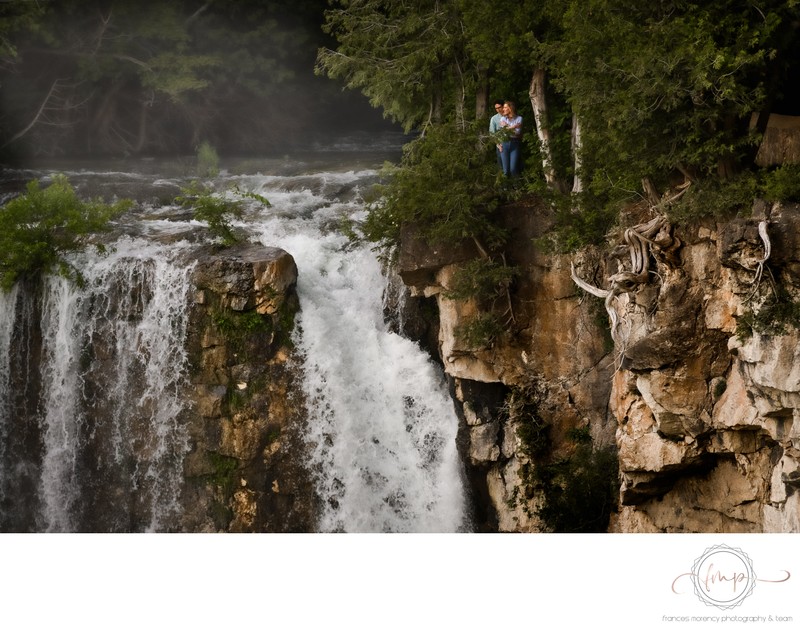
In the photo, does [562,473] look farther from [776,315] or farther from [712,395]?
[776,315]

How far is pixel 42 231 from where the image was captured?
30.8 ft

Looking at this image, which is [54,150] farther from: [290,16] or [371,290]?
[371,290]

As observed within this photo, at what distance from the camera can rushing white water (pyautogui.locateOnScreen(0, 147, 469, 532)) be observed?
29.9 feet

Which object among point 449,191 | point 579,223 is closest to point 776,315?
point 579,223

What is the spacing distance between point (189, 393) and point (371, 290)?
1998 mm

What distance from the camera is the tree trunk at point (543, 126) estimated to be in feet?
28.0

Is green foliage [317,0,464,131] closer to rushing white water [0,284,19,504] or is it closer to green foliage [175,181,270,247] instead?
green foliage [175,181,270,247]

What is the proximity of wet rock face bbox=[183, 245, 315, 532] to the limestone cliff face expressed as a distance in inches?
56.8

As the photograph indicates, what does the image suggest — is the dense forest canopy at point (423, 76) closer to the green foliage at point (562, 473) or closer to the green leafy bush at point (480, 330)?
the green leafy bush at point (480, 330)

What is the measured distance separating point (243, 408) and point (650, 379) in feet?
12.9

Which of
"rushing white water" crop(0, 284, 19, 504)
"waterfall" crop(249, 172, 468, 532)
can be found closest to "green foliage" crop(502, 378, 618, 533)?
"waterfall" crop(249, 172, 468, 532)

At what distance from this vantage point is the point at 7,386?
9.46 meters

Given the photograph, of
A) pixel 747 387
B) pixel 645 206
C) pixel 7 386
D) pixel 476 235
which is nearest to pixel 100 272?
pixel 7 386

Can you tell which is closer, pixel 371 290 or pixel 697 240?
pixel 697 240
